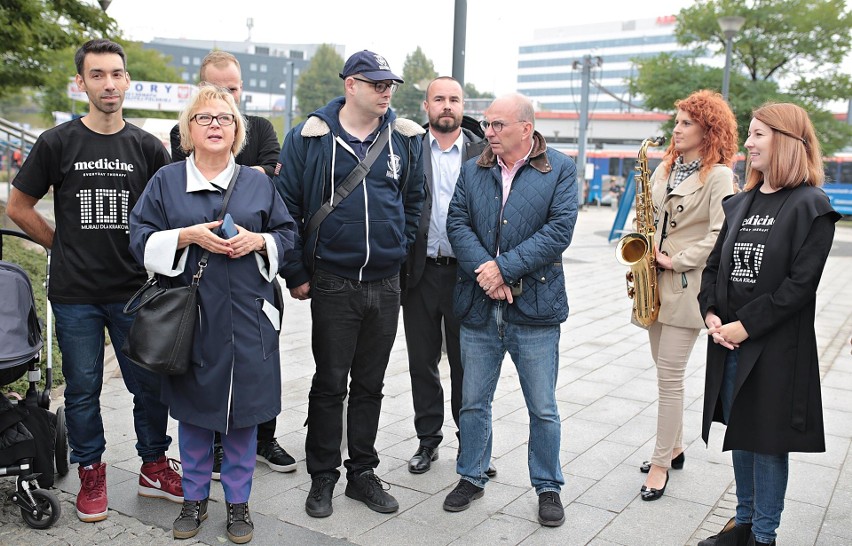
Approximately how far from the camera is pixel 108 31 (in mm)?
11258

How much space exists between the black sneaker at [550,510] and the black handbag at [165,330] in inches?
73.2

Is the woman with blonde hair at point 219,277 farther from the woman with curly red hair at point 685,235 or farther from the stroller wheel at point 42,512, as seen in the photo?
the woman with curly red hair at point 685,235

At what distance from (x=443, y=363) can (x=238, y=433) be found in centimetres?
387

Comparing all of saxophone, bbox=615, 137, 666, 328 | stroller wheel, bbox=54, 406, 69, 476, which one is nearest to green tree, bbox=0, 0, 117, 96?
stroller wheel, bbox=54, 406, 69, 476

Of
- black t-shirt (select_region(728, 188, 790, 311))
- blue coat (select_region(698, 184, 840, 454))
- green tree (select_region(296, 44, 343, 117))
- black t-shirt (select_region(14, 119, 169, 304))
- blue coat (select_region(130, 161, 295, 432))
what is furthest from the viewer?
green tree (select_region(296, 44, 343, 117))

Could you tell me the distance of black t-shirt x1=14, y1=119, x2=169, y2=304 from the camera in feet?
12.9

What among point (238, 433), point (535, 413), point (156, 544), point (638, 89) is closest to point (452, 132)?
point (535, 413)

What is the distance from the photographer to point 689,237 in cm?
449

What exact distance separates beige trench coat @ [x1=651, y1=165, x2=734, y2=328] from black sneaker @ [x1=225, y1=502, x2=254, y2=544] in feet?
7.95

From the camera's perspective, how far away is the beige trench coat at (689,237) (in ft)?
14.3

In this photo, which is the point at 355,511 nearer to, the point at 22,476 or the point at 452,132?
the point at 22,476

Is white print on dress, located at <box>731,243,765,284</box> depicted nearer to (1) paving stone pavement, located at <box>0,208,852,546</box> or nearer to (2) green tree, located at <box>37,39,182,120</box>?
(1) paving stone pavement, located at <box>0,208,852,546</box>

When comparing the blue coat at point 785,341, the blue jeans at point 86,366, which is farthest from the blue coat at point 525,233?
the blue jeans at point 86,366

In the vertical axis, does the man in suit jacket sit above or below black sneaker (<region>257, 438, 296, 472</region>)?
above
